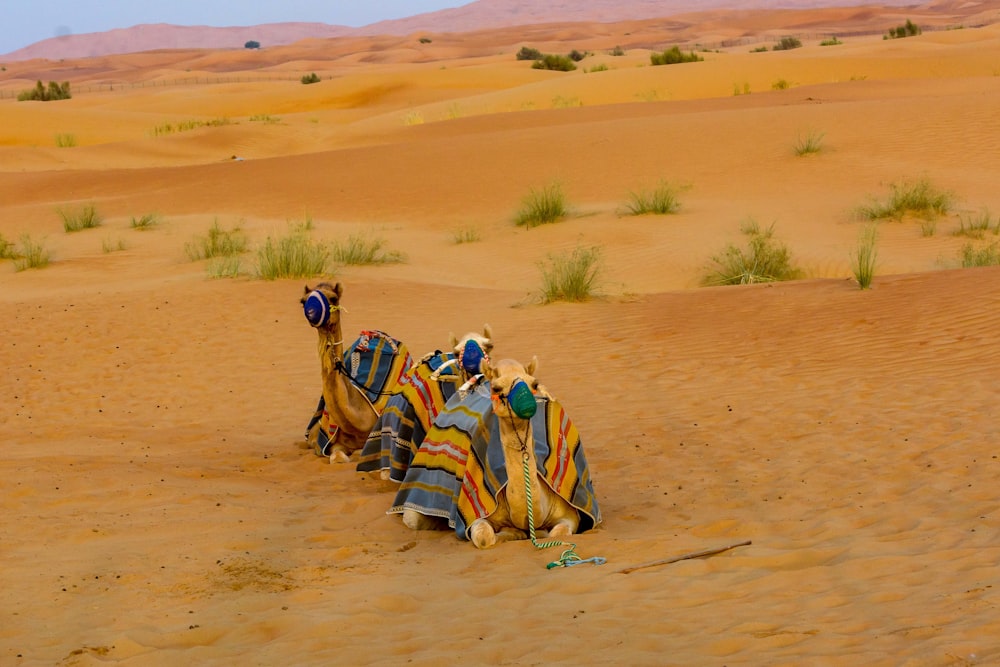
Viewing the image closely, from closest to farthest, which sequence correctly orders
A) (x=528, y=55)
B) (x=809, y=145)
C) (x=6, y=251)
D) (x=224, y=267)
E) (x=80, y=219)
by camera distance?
(x=224, y=267), (x=6, y=251), (x=80, y=219), (x=809, y=145), (x=528, y=55)

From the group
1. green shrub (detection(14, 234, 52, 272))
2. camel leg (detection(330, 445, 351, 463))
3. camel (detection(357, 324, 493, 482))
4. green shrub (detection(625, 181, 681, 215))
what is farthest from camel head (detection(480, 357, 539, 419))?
green shrub (detection(625, 181, 681, 215))

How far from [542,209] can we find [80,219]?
10.0 metres

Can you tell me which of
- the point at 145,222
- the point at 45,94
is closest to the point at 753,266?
the point at 145,222

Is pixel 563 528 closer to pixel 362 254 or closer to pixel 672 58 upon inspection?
pixel 362 254

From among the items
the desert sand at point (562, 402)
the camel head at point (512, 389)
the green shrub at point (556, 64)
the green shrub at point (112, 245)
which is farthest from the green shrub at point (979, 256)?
the green shrub at point (556, 64)

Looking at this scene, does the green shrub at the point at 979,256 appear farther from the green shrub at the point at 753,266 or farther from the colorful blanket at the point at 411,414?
the colorful blanket at the point at 411,414

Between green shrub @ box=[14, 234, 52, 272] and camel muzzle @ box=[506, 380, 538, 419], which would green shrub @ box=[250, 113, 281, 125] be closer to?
green shrub @ box=[14, 234, 52, 272]

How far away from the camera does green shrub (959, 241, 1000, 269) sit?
17297 mm

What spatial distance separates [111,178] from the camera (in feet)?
111

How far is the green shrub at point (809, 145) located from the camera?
1078 inches

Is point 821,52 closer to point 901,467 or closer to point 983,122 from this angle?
point 983,122

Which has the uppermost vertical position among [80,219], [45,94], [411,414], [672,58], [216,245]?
[45,94]

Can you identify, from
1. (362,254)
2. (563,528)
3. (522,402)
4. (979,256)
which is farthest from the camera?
(362,254)

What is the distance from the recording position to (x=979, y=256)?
17391mm
